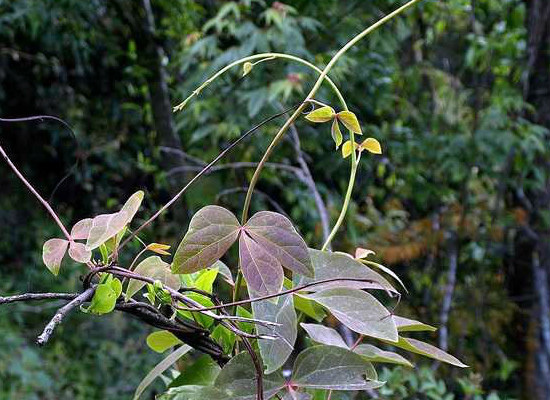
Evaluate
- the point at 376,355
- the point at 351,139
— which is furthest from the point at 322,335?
the point at 351,139

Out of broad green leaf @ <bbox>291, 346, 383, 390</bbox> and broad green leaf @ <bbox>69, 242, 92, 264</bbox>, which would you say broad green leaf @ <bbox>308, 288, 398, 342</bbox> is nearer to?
broad green leaf @ <bbox>291, 346, 383, 390</bbox>

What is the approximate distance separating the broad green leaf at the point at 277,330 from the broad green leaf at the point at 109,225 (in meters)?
0.09

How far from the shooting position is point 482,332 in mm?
2158

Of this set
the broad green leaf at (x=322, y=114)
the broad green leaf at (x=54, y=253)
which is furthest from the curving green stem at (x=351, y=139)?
the broad green leaf at (x=54, y=253)

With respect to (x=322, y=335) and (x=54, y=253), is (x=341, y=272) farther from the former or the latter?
(x=54, y=253)

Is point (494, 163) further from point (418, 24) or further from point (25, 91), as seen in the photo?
point (25, 91)

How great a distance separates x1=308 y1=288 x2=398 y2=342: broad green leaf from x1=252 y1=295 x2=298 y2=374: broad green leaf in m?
0.02

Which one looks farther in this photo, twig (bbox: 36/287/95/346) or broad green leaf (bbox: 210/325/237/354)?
broad green leaf (bbox: 210/325/237/354)

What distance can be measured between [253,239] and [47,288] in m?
2.57

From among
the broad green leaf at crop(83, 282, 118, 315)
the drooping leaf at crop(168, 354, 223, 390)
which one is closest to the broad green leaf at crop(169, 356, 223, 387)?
the drooping leaf at crop(168, 354, 223, 390)

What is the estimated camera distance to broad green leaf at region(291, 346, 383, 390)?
40 cm

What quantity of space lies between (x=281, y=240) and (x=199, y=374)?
135 millimetres

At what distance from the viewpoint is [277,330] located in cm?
41

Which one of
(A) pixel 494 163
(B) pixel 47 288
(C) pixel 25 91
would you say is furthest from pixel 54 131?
(A) pixel 494 163
